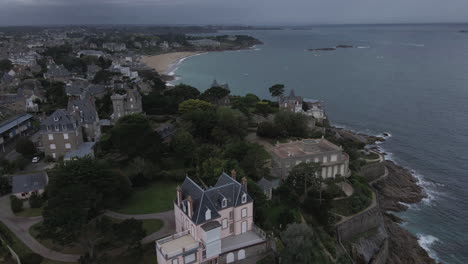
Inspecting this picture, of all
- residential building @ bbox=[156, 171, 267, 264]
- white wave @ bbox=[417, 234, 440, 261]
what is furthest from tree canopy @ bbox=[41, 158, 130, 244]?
white wave @ bbox=[417, 234, 440, 261]

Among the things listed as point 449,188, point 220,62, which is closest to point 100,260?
Result: point 449,188

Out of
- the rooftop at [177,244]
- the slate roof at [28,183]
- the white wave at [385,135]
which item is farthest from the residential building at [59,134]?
the white wave at [385,135]

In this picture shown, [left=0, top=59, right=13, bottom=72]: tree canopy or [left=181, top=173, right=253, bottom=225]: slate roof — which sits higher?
[left=0, top=59, right=13, bottom=72]: tree canopy

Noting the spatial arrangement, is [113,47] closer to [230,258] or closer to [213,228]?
[230,258]

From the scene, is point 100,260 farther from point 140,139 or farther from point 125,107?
point 125,107

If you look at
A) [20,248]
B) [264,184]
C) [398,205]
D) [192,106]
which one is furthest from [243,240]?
[192,106]

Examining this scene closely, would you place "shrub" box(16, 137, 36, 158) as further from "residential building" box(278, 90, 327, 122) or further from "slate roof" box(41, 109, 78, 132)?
"residential building" box(278, 90, 327, 122)

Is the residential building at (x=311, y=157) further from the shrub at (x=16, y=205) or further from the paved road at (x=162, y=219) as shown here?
the shrub at (x=16, y=205)
